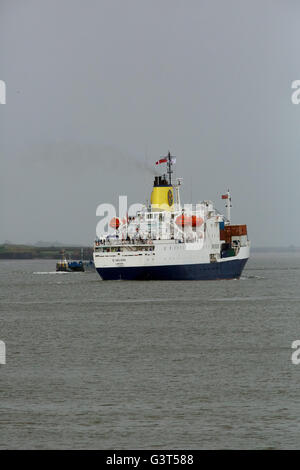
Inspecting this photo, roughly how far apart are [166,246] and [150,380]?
5040 cm

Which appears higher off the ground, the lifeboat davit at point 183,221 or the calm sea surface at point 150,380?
the lifeboat davit at point 183,221

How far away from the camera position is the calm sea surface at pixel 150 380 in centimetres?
1972

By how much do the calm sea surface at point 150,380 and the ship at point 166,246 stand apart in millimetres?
26075

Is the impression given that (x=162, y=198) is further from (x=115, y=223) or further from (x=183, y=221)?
(x=183, y=221)

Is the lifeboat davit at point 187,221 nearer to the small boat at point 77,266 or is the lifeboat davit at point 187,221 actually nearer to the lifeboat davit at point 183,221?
the lifeboat davit at point 183,221

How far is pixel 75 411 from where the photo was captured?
71.6 feet

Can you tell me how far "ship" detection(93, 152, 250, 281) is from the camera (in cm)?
7612

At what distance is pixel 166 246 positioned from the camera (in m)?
76.1

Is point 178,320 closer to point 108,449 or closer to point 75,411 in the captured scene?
point 75,411

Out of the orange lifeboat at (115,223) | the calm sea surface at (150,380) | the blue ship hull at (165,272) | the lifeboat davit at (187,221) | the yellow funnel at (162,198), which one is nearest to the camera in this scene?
the calm sea surface at (150,380)

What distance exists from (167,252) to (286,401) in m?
53.8

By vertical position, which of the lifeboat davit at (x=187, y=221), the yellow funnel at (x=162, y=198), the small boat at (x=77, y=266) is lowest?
the small boat at (x=77, y=266)

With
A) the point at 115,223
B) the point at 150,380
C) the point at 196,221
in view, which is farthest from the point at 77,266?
the point at 150,380

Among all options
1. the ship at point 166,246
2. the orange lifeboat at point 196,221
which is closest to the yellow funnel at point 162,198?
the ship at point 166,246
